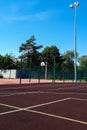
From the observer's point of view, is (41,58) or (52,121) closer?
(52,121)

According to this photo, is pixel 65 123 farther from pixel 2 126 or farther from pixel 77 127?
pixel 2 126

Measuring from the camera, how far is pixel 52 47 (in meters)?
103

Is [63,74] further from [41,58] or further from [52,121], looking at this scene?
[41,58]

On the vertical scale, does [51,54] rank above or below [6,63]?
above

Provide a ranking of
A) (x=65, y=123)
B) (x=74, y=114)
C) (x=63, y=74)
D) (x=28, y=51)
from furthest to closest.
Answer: (x=28, y=51) → (x=63, y=74) → (x=74, y=114) → (x=65, y=123)

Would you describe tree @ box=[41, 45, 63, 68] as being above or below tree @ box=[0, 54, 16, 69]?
above

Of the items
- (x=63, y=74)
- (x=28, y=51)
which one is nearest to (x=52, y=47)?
(x=28, y=51)

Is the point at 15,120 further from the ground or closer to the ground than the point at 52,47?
closer to the ground

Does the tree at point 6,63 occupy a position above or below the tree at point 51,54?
below

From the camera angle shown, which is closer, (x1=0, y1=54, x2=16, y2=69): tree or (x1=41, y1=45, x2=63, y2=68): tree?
(x1=0, y1=54, x2=16, y2=69): tree

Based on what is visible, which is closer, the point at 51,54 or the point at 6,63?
the point at 6,63

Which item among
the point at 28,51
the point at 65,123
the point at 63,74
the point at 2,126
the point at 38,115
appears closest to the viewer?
the point at 2,126

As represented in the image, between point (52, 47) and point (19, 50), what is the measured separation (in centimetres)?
1256

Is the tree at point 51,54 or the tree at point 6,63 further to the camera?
the tree at point 51,54
